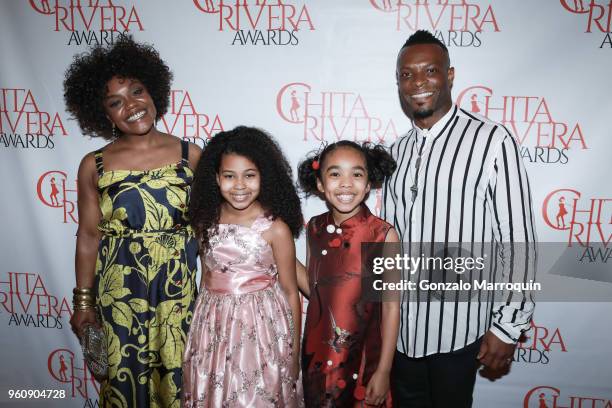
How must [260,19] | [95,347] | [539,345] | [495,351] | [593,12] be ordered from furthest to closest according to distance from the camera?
[539,345] < [260,19] < [593,12] < [95,347] < [495,351]

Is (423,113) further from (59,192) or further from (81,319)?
(59,192)

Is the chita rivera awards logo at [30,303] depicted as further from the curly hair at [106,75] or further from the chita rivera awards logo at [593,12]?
the chita rivera awards logo at [593,12]

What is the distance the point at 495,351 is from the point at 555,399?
40.9 inches

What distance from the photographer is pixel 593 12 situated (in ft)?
5.72

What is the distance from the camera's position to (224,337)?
1.38 m

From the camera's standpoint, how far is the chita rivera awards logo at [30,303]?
2100mm

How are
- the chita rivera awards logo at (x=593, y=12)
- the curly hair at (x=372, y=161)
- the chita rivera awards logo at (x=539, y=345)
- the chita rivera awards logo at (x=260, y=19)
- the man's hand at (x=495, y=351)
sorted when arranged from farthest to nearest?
the chita rivera awards logo at (x=539, y=345) → the chita rivera awards logo at (x=260, y=19) → the chita rivera awards logo at (x=593, y=12) → the curly hair at (x=372, y=161) → the man's hand at (x=495, y=351)

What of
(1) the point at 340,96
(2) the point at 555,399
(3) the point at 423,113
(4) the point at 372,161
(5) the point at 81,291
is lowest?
(2) the point at 555,399

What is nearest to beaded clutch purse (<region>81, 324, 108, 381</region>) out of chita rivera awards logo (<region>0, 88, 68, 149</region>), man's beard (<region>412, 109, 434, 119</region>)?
chita rivera awards logo (<region>0, 88, 68, 149</region>)

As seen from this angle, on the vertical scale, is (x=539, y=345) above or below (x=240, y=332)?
below

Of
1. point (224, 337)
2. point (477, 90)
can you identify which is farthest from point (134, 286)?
point (477, 90)

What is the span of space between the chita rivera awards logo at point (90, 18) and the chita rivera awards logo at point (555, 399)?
2.57 m

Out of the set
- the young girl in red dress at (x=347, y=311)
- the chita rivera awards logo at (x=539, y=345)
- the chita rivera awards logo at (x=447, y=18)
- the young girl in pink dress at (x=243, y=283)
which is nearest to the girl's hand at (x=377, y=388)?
the young girl in red dress at (x=347, y=311)

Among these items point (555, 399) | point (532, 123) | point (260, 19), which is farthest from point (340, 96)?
point (555, 399)
